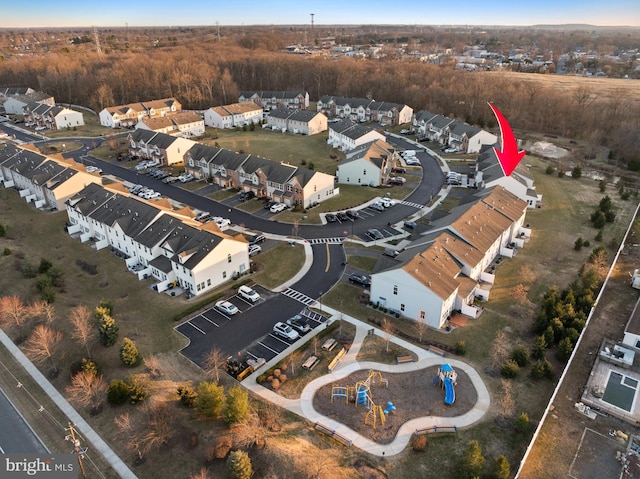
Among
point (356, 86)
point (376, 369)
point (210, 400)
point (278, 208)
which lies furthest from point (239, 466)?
point (356, 86)

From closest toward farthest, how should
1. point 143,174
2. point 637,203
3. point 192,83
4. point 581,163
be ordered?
point 637,203, point 143,174, point 581,163, point 192,83

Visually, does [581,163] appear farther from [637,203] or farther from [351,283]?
[351,283]

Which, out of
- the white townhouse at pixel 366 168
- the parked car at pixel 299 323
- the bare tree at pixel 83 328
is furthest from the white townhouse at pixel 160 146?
the parked car at pixel 299 323

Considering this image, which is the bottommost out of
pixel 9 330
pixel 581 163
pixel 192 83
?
pixel 9 330

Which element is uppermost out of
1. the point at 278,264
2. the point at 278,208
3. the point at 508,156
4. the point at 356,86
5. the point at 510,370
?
the point at 356,86

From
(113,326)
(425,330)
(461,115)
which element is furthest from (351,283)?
(461,115)

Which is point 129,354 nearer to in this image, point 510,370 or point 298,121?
point 510,370
